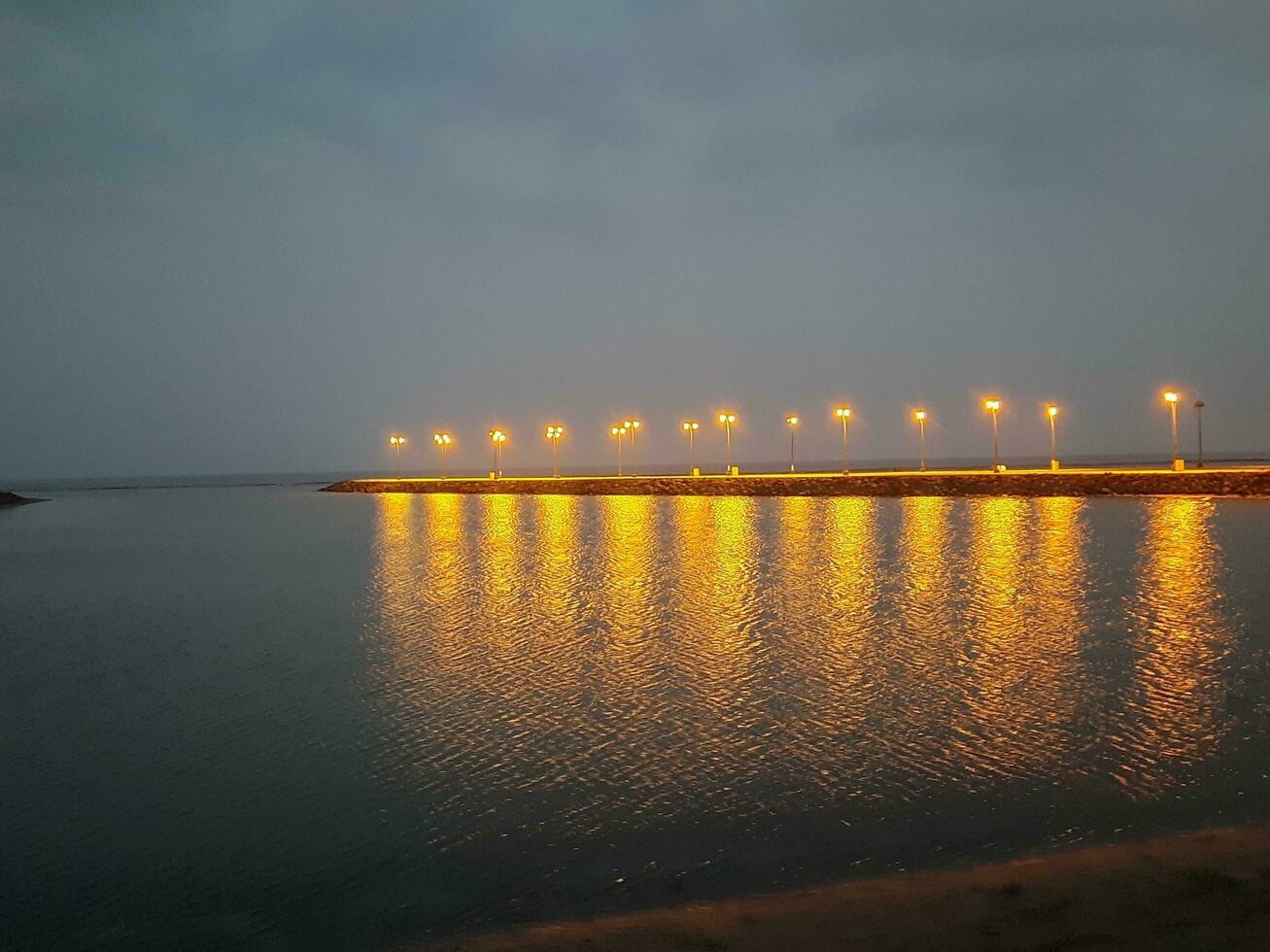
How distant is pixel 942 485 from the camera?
187 ft

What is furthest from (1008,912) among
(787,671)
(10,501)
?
(10,501)

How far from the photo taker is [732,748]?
971 cm

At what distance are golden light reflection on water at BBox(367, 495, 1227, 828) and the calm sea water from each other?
66mm

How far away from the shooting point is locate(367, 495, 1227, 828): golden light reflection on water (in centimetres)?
907

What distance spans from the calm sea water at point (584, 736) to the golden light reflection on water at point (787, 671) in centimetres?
7

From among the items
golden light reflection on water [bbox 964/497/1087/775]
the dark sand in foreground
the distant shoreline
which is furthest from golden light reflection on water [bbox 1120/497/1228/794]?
the distant shoreline

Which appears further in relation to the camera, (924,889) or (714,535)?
(714,535)

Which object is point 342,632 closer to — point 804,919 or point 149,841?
point 149,841

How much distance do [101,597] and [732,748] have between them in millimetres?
19507

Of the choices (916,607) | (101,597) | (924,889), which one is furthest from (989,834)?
(101,597)

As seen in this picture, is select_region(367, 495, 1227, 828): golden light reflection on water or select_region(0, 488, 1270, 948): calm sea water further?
select_region(367, 495, 1227, 828): golden light reflection on water

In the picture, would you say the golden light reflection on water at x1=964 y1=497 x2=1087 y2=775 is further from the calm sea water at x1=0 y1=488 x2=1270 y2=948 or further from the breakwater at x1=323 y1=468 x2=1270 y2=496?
the breakwater at x1=323 y1=468 x2=1270 y2=496

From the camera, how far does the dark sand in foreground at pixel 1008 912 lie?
5406 millimetres

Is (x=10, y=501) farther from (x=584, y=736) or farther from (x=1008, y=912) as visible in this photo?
(x=1008, y=912)
